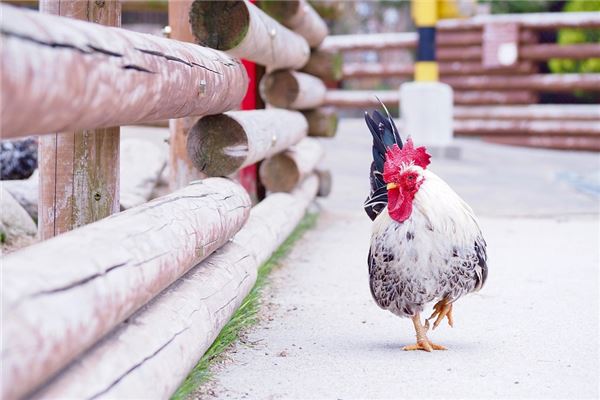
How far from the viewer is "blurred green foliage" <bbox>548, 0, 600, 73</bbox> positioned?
14438 mm

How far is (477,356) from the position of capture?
3.86 m

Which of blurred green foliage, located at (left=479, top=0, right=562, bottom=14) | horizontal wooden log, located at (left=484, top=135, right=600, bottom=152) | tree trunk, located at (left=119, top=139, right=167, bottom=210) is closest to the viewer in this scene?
tree trunk, located at (left=119, top=139, right=167, bottom=210)

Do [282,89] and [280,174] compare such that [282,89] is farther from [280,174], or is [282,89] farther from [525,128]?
[525,128]

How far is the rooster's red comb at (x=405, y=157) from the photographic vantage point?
146 inches

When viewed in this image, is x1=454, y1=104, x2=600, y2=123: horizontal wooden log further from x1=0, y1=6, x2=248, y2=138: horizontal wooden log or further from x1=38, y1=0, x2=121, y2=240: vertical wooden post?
x1=0, y1=6, x2=248, y2=138: horizontal wooden log

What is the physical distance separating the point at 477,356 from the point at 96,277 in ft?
6.31

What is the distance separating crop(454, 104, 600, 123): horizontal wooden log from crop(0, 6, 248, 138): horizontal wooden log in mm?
11127

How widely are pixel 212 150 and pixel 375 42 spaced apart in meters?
10.3

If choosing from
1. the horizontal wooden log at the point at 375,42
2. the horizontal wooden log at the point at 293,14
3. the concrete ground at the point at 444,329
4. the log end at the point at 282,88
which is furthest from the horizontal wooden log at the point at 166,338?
the horizontal wooden log at the point at 375,42

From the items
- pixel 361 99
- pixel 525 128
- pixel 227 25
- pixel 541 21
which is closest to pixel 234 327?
pixel 227 25

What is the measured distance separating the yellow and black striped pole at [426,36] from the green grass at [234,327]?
5.95 m

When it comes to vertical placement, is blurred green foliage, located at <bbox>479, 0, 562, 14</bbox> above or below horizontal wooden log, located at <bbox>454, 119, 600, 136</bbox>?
above

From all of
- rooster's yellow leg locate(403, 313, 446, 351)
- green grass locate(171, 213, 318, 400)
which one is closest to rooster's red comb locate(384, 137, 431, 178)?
rooster's yellow leg locate(403, 313, 446, 351)

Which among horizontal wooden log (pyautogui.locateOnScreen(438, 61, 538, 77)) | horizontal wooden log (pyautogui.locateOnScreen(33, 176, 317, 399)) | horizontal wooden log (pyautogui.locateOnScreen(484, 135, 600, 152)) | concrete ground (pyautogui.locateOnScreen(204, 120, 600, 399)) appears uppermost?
horizontal wooden log (pyautogui.locateOnScreen(438, 61, 538, 77))
